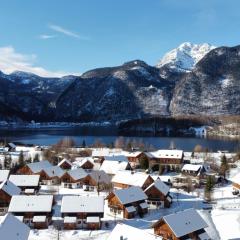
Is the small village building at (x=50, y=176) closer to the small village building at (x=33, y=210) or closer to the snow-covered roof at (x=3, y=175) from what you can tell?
the snow-covered roof at (x=3, y=175)

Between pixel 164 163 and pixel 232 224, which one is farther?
pixel 164 163

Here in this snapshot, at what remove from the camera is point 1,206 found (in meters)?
45.6

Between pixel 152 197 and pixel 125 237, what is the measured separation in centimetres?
1705

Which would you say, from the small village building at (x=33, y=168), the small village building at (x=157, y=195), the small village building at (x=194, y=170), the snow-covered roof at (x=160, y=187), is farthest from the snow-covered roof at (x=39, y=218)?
the small village building at (x=194, y=170)

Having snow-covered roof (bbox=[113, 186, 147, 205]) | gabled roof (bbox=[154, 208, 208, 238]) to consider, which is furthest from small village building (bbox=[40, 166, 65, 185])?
gabled roof (bbox=[154, 208, 208, 238])

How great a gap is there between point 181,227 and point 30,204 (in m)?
14.8

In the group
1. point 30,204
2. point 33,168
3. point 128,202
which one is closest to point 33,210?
point 30,204

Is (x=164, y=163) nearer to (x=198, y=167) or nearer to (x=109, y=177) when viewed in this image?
(x=198, y=167)

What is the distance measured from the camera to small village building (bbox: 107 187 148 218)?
4384 cm

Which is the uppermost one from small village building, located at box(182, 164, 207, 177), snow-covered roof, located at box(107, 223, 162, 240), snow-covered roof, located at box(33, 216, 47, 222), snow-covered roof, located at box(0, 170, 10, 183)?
snow-covered roof, located at box(107, 223, 162, 240)

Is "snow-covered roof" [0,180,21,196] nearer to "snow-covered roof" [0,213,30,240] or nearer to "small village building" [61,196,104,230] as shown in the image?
"small village building" [61,196,104,230]

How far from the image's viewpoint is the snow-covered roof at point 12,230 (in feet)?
101

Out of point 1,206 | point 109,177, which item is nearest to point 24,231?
point 1,206

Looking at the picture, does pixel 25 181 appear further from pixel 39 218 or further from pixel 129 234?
pixel 129 234
